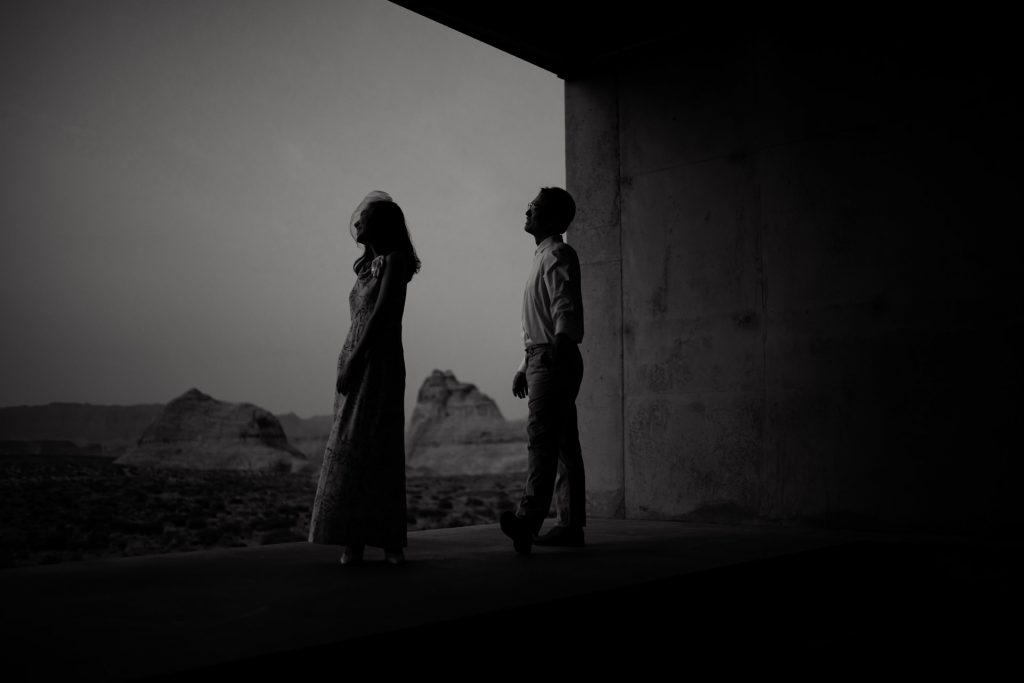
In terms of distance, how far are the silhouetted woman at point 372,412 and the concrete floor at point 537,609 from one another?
0.18 metres

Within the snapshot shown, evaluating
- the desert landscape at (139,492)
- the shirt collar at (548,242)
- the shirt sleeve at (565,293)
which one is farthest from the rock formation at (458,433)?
the shirt sleeve at (565,293)

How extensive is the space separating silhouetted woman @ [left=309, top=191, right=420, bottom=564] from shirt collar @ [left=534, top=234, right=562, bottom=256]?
718 mm

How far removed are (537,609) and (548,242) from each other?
1.96 m

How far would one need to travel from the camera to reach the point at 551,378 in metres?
3.53

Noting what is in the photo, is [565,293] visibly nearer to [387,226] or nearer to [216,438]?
[387,226]

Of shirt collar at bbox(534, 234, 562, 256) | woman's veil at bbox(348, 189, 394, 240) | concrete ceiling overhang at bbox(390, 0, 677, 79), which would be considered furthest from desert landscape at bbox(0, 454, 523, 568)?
concrete ceiling overhang at bbox(390, 0, 677, 79)

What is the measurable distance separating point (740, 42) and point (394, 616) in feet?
14.6

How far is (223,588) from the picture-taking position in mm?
2578

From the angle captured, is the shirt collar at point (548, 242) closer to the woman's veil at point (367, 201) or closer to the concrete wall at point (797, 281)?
the woman's veil at point (367, 201)

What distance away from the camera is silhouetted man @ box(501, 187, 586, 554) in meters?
3.44

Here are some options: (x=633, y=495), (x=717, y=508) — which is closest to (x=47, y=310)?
(x=633, y=495)

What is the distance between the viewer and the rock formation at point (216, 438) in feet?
90.4

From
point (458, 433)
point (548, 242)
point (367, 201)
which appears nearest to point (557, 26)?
point (548, 242)

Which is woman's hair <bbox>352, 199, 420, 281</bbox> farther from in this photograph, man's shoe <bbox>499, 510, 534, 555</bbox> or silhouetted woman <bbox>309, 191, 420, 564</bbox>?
man's shoe <bbox>499, 510, 534, 555</bbox>
